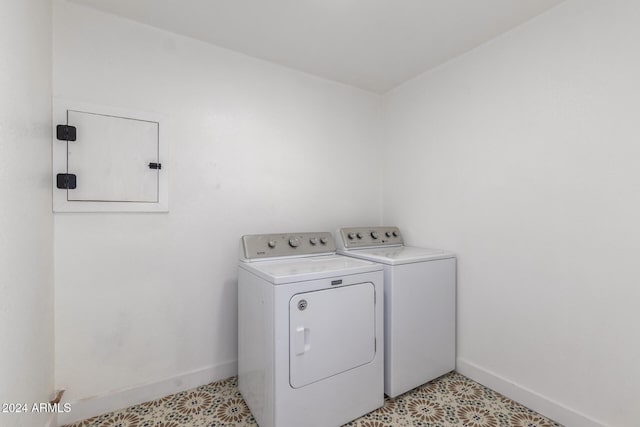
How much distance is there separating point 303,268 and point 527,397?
1.56 metres

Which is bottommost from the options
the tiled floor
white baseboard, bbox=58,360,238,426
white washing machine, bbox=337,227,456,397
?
the tiled floor

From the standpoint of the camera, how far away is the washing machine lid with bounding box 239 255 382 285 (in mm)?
1470

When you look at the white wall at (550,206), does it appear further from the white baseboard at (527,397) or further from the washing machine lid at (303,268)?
the washing machine lid at (303,268)

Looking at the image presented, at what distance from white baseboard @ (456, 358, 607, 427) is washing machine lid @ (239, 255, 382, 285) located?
1.08 m

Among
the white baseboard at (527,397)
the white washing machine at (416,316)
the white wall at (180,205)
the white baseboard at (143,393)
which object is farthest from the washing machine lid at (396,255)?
the white baseboard at (143,393)

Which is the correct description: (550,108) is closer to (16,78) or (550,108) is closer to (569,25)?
(569,25)

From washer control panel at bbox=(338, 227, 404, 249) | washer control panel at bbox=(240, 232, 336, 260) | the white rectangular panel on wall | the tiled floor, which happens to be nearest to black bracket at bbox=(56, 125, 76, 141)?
the white rectangular panel on wall

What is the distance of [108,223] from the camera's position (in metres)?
1.71

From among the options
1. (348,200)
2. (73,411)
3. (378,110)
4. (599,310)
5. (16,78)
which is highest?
(378,110)

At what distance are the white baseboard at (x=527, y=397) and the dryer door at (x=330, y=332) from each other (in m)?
0.86

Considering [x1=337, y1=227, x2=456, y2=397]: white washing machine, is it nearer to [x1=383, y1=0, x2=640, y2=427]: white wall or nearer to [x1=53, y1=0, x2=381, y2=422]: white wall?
[x1=383, y1=0, x2=640, y2=427]: white wall

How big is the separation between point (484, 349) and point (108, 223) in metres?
2.55

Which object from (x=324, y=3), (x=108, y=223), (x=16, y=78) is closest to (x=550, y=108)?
(x=324, y=3)

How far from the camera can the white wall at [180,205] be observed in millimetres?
1646
